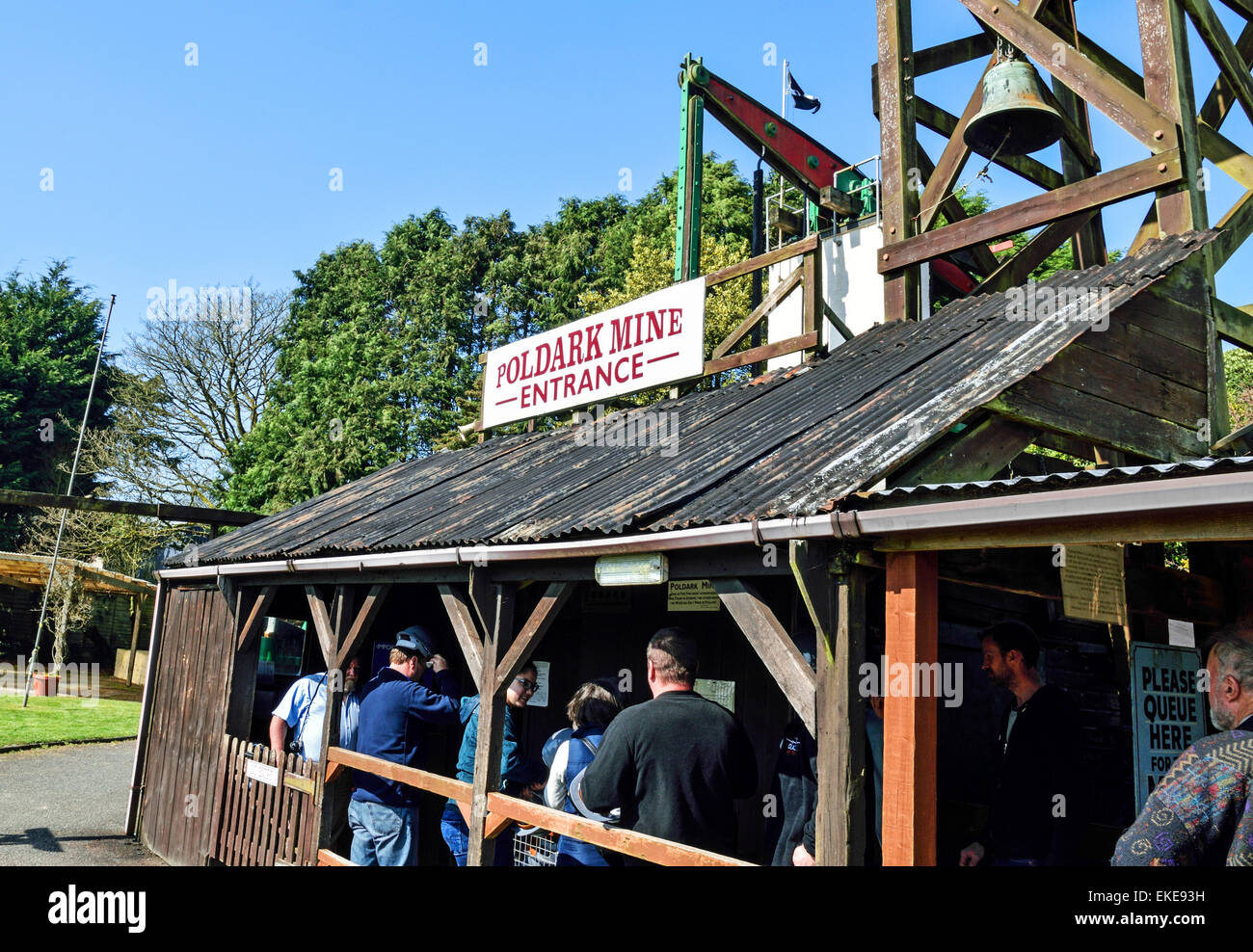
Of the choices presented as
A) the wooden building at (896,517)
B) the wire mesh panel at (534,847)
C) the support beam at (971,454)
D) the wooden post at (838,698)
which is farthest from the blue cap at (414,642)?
the support beam at (971,454)

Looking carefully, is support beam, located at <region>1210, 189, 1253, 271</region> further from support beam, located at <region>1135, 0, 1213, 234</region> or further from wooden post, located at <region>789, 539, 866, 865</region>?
wooden post, located at <region>789, 539, 866, 865</region>

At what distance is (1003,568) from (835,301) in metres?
18.2

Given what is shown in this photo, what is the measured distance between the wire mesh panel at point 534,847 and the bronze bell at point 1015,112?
5902 mm

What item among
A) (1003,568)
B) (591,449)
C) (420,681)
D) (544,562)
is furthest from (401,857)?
(1003,568)

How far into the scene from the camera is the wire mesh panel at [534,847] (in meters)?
6.28

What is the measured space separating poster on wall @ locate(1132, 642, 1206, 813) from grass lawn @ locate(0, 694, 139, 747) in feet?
60.4

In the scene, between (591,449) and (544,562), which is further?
(591,449)

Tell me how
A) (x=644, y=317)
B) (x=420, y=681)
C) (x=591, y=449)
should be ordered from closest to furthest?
(x=420, y=681)
(x=591, y=449)
(x=644, y=317)

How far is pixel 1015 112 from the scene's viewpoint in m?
7.04

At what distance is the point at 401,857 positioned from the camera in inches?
279

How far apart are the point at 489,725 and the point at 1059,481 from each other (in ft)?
13.5

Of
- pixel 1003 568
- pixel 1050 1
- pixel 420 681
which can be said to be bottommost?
pixel 420 681

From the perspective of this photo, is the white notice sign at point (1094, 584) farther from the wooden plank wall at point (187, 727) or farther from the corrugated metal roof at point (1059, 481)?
the wooden plank wall at point (187, 727)
